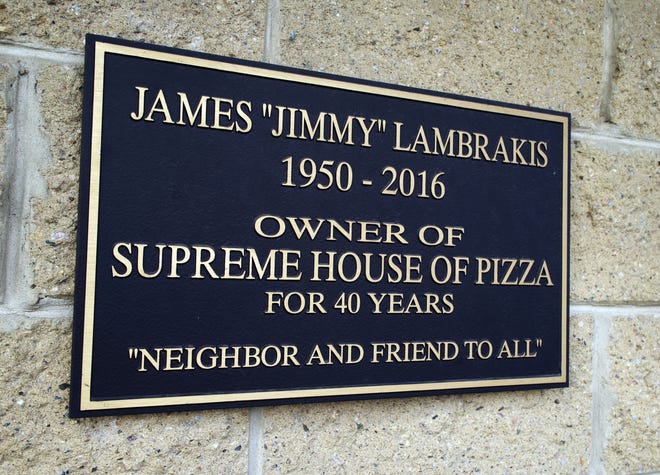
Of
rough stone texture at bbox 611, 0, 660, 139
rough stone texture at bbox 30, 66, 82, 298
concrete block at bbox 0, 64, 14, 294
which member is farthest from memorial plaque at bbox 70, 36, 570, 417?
rough stone texture at bbox 611, 0, 660, 139

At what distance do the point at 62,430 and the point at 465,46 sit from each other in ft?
5.77

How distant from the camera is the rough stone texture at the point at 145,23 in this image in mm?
1785

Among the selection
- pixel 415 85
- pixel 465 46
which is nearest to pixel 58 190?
pixel 415 85

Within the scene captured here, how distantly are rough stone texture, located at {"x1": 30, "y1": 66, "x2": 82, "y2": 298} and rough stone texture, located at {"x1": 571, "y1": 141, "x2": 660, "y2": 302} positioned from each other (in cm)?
171

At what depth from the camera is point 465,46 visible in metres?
2.27

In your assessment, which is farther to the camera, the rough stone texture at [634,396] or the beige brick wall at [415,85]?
the rough stone texture at [634,396]

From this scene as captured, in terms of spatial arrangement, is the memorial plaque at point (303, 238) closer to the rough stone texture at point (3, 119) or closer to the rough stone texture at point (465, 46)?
the rough stone texture at point (465, 46)

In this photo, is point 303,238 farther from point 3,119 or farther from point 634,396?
point 634,396

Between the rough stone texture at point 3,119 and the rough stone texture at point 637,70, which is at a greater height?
the rough stone texture at point 637,70

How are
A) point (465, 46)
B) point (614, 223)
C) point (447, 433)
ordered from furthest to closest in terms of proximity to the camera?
point (614, 223) < point (465, 46) < point (447, 433)

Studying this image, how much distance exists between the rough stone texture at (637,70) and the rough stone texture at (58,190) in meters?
1.94

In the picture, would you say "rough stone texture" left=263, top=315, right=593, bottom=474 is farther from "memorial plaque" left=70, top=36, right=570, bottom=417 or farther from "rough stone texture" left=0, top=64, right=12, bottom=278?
"rough stone texture" left=0, top=64, right=12, bottom=278

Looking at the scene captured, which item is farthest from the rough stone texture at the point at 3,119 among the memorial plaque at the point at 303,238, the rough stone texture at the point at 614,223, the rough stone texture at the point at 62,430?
the rough stone texture at the point at 614,223

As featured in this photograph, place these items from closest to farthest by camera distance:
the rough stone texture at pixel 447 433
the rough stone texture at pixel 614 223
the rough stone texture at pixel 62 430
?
the rough stone texture at pixel 62 430 → the rough stone texture at pixel 447 433 → the rough stone texture at pixel 614 223
